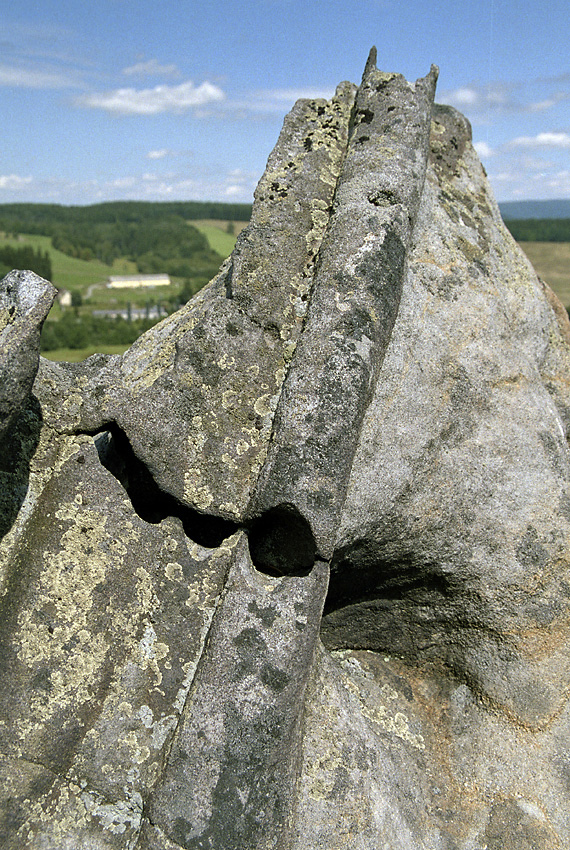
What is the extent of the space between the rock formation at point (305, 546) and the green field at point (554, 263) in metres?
70.3

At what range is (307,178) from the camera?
3354mm

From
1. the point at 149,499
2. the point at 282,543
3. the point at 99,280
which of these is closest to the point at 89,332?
the point at 99,280

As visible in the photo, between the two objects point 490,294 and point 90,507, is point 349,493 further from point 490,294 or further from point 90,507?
point 490,294

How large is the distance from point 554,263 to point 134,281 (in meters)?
60.0

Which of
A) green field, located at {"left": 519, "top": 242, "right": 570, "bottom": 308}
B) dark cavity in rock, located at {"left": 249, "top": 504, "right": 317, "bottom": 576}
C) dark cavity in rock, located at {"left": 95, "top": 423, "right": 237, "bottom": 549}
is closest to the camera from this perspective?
dark cavity in rock, located at {"left": 249, "top": 504, "right": 317, "bottom": 576}

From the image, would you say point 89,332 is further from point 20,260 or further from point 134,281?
point 134,281

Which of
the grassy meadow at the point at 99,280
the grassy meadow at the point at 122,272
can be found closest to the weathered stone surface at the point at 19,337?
the grassy meadow at the point at 122,272

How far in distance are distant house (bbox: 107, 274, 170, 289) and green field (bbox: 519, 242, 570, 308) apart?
52.0m

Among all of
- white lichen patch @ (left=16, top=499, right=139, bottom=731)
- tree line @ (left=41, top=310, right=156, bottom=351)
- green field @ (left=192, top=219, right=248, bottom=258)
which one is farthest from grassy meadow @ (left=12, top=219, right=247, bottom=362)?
white lichen patch @ (left=16, top=499, right=139, bottom=731)

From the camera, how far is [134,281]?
3954 inches

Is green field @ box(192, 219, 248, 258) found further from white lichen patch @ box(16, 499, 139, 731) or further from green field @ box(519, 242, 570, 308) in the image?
white lichen patch @ box(16, 499, 139, 731)

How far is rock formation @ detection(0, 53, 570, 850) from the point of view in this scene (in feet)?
8.52

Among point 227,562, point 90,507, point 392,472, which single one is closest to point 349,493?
point 392,472

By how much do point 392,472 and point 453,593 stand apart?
801 mm
